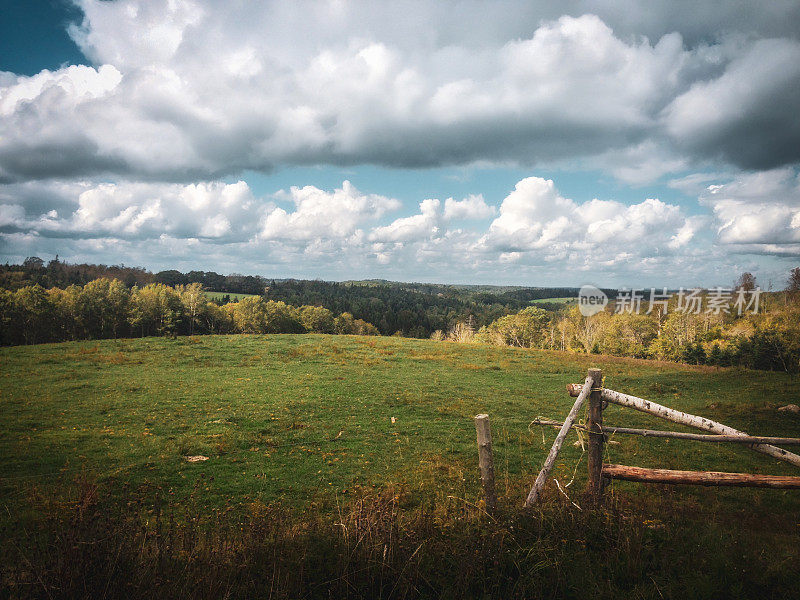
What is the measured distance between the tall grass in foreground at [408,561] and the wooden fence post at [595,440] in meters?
0.59

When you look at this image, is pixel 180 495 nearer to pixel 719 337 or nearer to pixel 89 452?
pixel 89 452

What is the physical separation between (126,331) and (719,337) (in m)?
102

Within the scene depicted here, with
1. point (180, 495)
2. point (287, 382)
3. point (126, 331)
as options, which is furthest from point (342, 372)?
point (126, 331)

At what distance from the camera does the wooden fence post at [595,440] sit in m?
5.73

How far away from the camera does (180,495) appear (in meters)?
10.3

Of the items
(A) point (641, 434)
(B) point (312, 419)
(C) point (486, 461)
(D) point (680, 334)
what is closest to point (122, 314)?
(B) point (312, 419)

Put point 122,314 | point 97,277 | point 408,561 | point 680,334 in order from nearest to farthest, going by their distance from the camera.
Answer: point 408,561 < point 680,334 < point 122,314 < point 97,277

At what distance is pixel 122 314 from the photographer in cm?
6725

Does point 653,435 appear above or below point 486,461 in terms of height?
above

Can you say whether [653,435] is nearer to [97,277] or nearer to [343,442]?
[343,442]

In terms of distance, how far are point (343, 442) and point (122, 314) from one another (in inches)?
2762

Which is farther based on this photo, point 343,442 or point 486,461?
point 343,442

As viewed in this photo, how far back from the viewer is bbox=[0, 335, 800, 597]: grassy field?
7715 millimetres

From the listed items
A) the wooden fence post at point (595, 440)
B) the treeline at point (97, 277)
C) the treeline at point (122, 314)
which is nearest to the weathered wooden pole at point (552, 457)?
the wooden fence post at point (595, 440)
